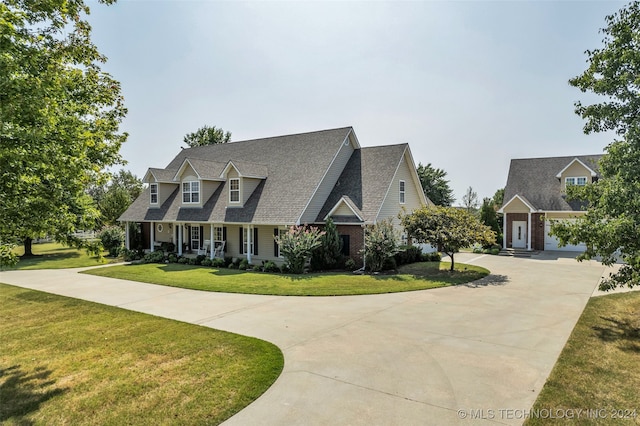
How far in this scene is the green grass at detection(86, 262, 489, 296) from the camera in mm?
14766

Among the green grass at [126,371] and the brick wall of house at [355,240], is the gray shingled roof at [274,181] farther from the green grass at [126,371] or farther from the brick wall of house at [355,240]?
the green grass at [126,371]

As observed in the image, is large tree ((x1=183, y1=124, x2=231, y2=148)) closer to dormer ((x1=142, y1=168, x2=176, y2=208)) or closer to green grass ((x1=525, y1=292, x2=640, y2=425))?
dormer ((x1=142, y1=168, x2=176, y2=208))

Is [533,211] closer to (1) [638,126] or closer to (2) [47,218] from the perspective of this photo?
(1) [638,126]

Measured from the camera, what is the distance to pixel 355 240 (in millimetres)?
20422

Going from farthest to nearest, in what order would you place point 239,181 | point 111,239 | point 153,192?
1. point 111,239
2. point 153,192
3. point 239,181

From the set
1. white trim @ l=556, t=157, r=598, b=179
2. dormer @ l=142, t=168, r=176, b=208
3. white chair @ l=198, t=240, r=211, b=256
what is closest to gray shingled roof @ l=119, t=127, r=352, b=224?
dormer @ l=142, t=168, r=176, b=208

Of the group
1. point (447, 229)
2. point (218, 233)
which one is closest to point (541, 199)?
point (447, 229)

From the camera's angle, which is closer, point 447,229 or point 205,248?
point 447,229

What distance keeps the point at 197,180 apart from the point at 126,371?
19025mm

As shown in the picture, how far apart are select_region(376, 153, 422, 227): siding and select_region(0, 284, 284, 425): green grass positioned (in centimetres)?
1383

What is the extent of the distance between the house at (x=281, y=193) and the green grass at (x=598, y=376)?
1169 centimetres

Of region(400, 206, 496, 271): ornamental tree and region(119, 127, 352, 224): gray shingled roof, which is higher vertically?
region(119, 127, 352, 224): gray shingled roof

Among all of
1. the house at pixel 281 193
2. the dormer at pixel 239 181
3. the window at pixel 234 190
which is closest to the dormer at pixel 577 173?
the house at pixel 281 193

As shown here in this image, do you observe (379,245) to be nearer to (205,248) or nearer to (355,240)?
(355,240)
